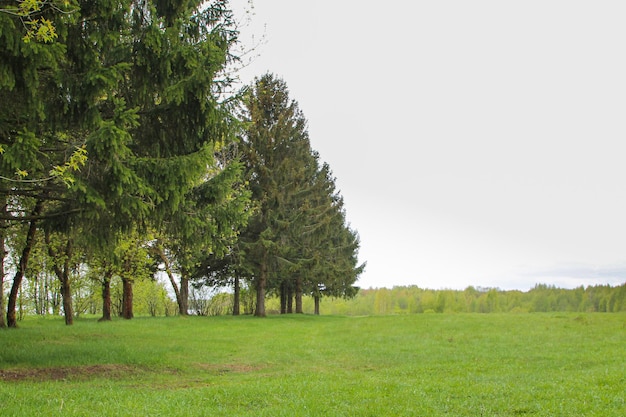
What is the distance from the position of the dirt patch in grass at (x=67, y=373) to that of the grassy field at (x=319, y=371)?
1.1 inches

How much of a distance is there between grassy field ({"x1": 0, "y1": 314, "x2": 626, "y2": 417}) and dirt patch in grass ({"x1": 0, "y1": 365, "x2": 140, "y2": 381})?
3 centimetres

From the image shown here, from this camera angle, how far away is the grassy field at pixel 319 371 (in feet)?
27.2

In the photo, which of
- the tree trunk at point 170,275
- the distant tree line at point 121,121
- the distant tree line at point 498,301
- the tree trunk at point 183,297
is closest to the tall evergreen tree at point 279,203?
the tree trunk at point 183,297

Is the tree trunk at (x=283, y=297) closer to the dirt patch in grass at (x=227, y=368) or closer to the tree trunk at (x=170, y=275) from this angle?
the tree trunk at (x=170, y=275)

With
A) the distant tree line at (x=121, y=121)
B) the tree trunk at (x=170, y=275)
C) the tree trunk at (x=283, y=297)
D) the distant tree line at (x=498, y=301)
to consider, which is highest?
the distant tree line at (x=121, y=121)

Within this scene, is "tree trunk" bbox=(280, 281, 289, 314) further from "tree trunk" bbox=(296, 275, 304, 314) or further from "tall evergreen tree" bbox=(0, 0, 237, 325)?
"tall evergreen tree" bbox=(0, 0, 237, 325)

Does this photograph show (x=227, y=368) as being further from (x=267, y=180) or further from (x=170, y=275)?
(x=267, y=180)

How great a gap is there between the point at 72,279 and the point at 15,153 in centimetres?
2607

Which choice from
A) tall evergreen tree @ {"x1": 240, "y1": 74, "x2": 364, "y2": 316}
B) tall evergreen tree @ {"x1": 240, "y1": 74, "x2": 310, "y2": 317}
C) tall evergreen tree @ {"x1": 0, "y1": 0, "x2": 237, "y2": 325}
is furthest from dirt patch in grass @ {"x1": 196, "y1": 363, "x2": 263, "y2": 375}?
tall evergreen tree @ {"x1": 240, "y1": 74, "x2": 310, "y2": 317}

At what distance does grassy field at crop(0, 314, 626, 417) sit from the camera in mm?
8289

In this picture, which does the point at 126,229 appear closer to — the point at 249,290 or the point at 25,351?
the point at 25,351

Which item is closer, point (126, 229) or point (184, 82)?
point (184, 82)

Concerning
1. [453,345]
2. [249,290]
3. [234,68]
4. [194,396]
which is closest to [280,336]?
[453,345]

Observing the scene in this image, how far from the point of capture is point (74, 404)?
26.1 feet
